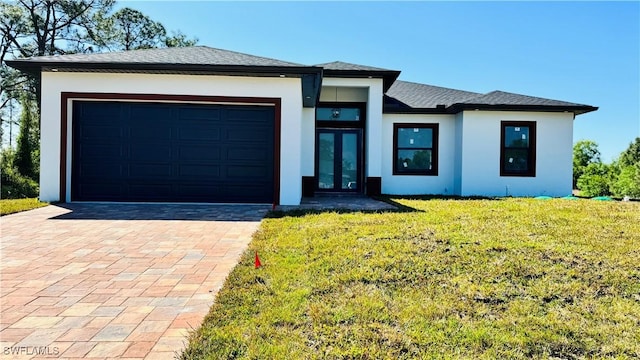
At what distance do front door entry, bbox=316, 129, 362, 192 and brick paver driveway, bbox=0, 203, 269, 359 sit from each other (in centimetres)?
649

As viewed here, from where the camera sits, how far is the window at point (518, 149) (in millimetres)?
12406

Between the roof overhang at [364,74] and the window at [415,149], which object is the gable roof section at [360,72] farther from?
the window at [415,149]

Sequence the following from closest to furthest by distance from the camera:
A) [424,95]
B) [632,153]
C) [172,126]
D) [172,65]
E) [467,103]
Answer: [172,65] < [172,126] < [467,103] < [424,95] < [632,153]

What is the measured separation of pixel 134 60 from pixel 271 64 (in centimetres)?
324

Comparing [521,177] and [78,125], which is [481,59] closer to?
[521,177]

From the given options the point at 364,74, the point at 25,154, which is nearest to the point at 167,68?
the point at 364,74

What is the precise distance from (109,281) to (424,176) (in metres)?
10.9

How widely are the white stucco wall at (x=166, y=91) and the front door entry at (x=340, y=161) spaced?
3.96m

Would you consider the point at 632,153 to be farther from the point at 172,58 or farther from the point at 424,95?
the point at 172,58

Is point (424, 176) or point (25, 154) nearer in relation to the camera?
point (424, 176)

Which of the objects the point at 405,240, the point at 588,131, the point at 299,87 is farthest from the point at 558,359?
the point at 588,131

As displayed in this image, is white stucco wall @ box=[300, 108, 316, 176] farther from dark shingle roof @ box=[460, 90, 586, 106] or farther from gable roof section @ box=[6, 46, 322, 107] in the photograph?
dark shingle roof @ box=[460, 90, 586, 106]

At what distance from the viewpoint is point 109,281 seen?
3482mm

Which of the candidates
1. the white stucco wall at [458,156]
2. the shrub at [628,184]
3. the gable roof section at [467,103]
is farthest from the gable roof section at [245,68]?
the shrub at [628,184]
